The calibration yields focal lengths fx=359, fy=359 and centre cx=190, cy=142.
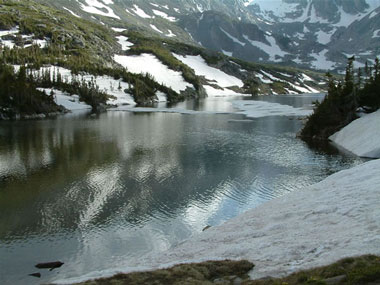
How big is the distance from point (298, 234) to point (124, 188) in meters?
16.4

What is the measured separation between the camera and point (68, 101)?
124 meters

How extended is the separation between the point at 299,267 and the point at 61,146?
41350 mm

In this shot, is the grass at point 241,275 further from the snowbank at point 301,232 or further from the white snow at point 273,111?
A: the white snow at point 273,111

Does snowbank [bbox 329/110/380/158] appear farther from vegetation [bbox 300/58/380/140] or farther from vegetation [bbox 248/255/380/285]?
vegetation [bbox 248/255/380/285]

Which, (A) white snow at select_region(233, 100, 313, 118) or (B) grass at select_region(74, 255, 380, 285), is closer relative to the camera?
(B) grass at select_region(74, 255, 380, 285)

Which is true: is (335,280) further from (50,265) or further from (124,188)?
(124,188)

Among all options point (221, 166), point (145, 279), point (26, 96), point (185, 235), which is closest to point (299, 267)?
point (145, 279)

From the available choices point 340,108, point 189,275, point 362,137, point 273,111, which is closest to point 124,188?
point 189,275

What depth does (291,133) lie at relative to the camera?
60031mm

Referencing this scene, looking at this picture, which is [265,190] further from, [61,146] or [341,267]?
[61,146]

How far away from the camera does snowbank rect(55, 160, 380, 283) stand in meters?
11.7

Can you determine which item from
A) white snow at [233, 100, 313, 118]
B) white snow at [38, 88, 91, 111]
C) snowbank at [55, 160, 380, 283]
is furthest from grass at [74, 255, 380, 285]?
white snow at [38, 88, 91, 111]

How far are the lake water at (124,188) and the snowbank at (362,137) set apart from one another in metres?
2.06

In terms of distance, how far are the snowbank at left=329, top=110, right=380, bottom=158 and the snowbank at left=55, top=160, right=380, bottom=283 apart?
67.0 ft
